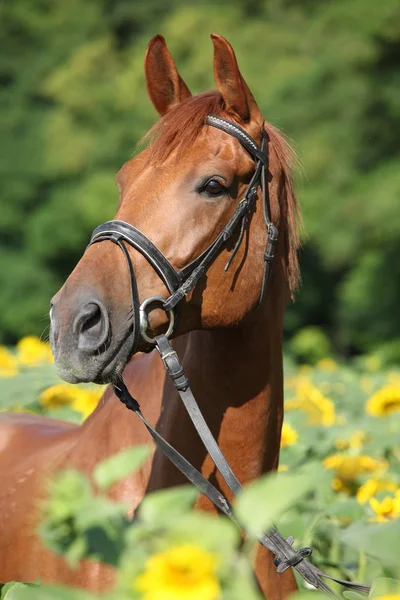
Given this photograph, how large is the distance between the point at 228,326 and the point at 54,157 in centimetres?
2707

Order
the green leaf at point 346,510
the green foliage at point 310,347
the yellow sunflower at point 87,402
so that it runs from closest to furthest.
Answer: the green leaf at point 346,510, the yellow sunflower at point 87,402, the green foliage at point 310,347

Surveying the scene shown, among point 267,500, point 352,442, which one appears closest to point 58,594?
point 267,500

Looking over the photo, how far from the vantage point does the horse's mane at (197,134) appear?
275 centimetres

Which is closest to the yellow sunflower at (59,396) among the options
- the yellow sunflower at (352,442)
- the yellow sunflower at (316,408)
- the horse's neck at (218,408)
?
the yellow sunflower at (316,408)

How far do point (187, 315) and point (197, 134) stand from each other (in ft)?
1.82

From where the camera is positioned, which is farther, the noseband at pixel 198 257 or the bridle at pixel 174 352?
the noseband at pixel 198 257

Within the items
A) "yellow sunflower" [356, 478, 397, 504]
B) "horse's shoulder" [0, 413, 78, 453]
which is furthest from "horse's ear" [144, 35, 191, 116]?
"yellow sunflower" [356, 478, 397, 504]

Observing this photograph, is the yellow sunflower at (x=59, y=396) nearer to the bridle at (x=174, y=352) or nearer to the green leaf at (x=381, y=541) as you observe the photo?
the bridle at (x=174, y=352)

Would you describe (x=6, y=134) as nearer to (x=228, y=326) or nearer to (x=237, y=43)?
(x=237, y=43)

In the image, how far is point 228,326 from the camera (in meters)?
2.78

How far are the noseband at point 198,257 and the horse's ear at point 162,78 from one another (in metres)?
0.33

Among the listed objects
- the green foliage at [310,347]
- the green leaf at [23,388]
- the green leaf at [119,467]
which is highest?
the green leaf at [119,467]

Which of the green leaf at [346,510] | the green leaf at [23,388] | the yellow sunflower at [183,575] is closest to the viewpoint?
the yellow sunflower at [183,575]

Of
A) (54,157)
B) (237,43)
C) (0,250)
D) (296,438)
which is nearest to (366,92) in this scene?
(237,43)
